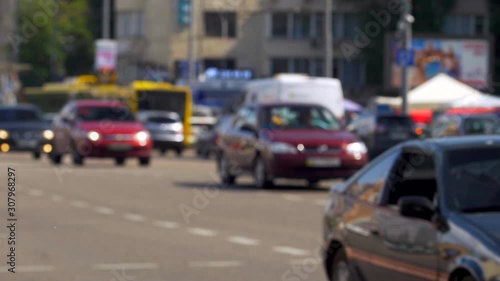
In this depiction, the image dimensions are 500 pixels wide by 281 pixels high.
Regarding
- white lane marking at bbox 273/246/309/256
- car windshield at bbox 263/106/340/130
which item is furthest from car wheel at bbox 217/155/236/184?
white lane marking at bbox 273/246/309/256

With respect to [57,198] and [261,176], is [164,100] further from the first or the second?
[57,198]

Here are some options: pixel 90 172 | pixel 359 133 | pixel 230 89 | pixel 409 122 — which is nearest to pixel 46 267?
pixel 90 172

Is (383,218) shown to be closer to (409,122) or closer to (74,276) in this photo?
(74,276)

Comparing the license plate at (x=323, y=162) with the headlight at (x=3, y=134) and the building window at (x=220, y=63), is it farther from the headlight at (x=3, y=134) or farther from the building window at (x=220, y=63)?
the building window at (x=220, y=63)

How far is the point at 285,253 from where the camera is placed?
15.1 meters

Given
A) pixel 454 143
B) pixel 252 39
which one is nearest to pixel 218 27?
pixel 252 39

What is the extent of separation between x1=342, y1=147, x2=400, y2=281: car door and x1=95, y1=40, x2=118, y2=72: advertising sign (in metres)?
69.3

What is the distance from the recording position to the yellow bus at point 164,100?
196 feet

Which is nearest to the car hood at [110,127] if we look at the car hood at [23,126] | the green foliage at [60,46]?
the car hood at [23,126]

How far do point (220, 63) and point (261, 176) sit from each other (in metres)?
54.3

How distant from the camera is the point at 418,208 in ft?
28.8

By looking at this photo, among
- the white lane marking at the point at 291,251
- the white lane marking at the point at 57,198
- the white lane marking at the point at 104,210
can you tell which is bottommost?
the white lane marking at the point at 57,198

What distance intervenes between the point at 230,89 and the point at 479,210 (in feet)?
191

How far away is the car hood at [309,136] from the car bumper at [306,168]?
295 mm
